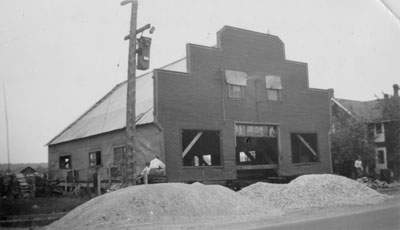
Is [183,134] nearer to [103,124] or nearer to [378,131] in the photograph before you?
[103,124]

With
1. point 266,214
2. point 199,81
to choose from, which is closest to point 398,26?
point 266,214

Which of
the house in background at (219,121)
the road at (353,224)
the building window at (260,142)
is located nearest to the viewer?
the road at (353,224)

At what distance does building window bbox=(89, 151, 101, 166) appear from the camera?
2627 cm

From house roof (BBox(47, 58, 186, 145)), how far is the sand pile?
251 inches

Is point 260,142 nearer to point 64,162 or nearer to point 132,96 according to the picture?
point 132,96

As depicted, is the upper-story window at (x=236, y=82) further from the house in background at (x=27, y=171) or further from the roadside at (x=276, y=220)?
the house in background at (x=27, y=171)

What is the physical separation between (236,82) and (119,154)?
7.31 metres

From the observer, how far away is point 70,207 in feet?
54.9

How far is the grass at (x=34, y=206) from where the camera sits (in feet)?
49.0

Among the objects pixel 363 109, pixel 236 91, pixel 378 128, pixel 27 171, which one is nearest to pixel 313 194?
pixel 236 91

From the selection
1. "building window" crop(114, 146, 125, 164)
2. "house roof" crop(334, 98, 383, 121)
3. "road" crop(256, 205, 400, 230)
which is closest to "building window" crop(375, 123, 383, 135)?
"house roof" crop(334, 98, 383, 121)

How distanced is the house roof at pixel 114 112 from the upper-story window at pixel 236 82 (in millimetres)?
2555

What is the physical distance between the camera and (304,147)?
104 feet

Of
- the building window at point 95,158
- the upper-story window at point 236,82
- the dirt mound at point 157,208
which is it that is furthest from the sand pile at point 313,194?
the building window at point 95,158
